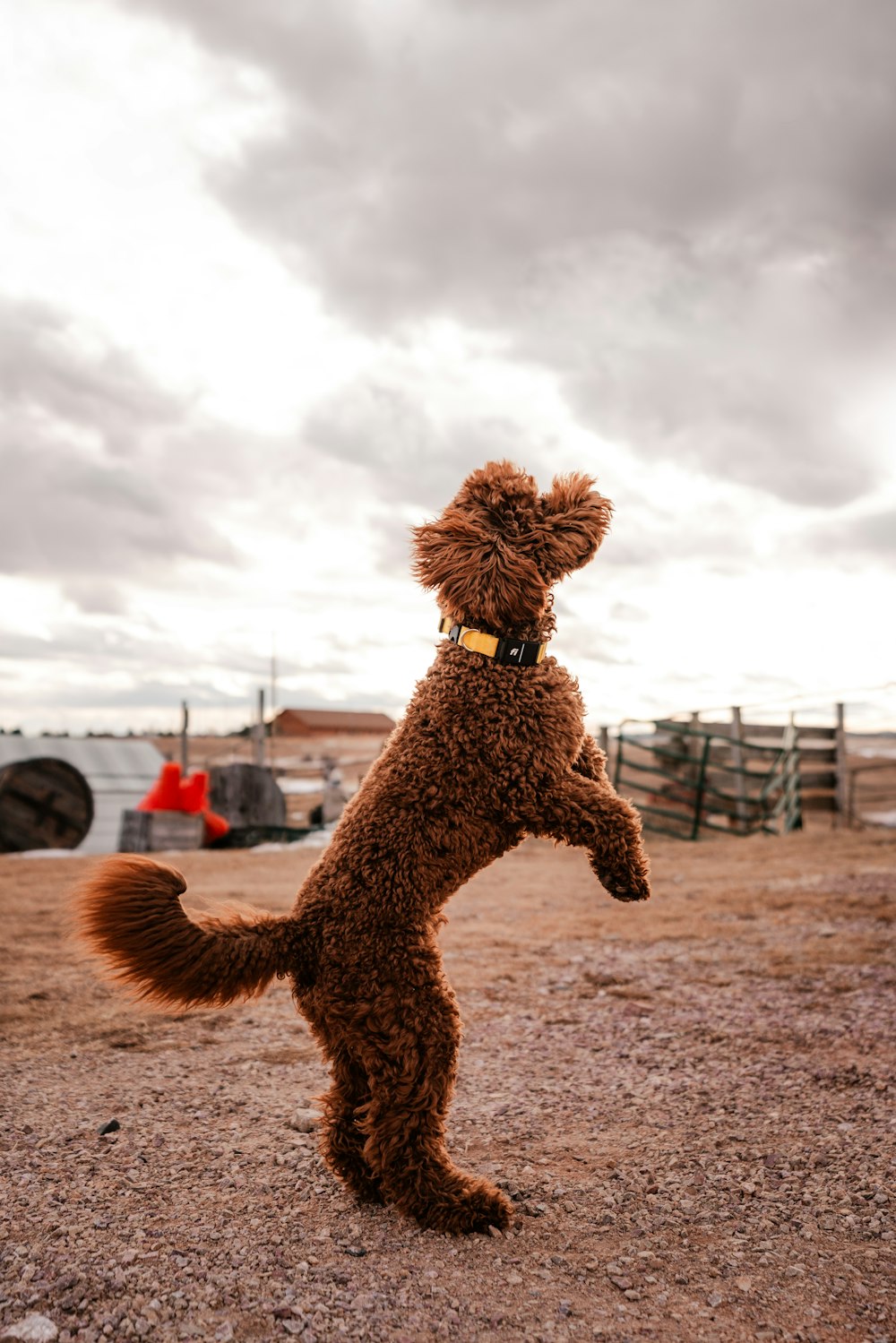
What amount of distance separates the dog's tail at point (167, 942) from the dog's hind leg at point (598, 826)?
82 cm

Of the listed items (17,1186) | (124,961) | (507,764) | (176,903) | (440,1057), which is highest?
(507,764)

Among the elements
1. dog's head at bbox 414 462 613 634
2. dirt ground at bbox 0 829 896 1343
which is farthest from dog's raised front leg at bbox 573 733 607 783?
dirt ground at bbox 0 829 896 1343

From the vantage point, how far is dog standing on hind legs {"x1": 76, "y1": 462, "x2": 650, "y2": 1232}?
98.4 inches

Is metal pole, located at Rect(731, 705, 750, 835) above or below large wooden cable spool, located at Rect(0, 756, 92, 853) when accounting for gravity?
above

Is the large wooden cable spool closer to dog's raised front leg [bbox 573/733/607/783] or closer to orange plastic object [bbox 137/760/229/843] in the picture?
orange plastic object [bbox 137/760/229/843]

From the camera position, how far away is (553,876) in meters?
10.4

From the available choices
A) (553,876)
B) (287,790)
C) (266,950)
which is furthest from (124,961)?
(287,790)

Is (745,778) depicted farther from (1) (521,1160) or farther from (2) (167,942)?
(2) (167,942)

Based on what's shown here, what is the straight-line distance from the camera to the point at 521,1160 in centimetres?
312

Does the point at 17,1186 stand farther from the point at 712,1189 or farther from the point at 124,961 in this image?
the point at 712,1189

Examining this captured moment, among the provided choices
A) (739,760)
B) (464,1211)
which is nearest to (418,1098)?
(464,1211)

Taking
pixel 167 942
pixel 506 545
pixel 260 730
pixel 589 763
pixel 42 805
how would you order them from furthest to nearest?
pixel 260 730, pixel 42 805, pixel 589 763, pixel 506 545, pixel 167 942

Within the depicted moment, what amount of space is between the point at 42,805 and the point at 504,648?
12158mm

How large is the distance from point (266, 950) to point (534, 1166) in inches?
50.9
